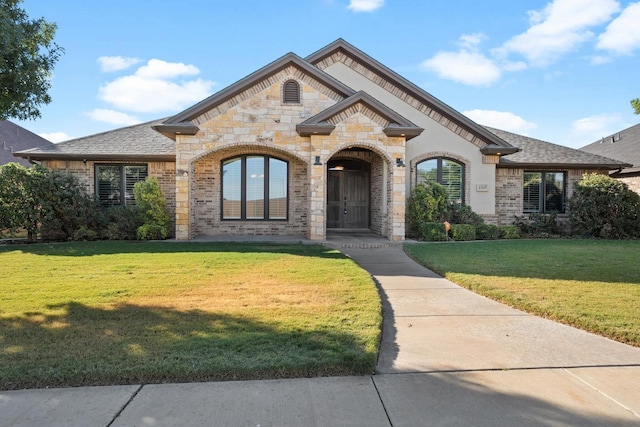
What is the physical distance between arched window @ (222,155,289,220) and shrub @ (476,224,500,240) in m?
6.87

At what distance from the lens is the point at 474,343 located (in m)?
4.64

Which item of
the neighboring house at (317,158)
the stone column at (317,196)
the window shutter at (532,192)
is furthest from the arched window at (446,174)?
the stone column at (317,196)

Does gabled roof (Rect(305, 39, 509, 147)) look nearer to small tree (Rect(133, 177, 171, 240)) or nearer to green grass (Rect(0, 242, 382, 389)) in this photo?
small tree (Rect(133, 177, 171, 240))

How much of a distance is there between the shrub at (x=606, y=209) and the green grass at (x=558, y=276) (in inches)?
80.4

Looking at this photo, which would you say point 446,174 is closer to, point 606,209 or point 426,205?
point 426,205

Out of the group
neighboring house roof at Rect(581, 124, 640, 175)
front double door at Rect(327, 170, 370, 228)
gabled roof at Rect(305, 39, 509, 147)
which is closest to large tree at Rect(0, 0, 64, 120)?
gabled roof at Rect(305, 39, 509, 147)

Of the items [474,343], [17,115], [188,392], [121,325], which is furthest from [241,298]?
[17,115]

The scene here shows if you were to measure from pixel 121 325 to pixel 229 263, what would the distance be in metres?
4.30

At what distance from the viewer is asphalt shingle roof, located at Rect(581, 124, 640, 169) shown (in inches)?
817

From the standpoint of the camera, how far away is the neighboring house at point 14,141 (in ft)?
83.8

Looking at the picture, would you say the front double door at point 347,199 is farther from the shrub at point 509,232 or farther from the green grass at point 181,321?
the green grass at point 181,321

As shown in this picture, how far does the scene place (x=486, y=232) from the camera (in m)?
14.6

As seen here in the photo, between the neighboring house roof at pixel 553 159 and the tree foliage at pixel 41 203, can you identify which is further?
the neighboring house roof at pixel 553 159

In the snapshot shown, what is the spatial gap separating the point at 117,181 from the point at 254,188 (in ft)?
16.5
